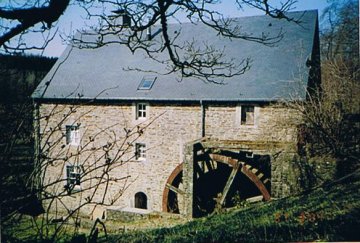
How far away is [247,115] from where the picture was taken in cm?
416

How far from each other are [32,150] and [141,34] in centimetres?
147

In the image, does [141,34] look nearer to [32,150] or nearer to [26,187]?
[32,150]

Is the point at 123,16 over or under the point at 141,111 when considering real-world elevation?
over

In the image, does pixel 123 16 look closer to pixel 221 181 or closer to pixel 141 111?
pixel 141 111

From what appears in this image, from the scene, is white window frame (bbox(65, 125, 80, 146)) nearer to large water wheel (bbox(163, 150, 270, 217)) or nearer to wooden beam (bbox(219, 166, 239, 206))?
large water wheel (bbox(163, 150, 270, 217))

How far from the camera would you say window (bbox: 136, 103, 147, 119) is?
3713mm

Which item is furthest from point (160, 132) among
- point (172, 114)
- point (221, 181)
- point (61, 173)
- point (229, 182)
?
point (221, 181)

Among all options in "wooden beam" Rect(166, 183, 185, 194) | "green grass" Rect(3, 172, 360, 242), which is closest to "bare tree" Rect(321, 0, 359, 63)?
"green grass" Rect(3, 172, 360, 242)

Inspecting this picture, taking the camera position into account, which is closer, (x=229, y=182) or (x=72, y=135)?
(x=72, y=135)

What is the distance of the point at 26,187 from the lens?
207cm

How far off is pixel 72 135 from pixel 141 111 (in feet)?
4.30

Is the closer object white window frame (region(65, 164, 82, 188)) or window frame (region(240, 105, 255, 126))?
white window frame (region(65, 164, 82, 188))

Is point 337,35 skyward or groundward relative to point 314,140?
skyward

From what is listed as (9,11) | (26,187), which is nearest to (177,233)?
(26,187)
